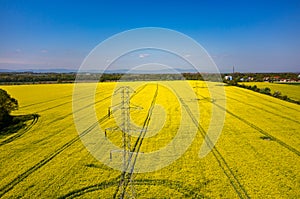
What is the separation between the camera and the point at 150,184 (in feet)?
38.5

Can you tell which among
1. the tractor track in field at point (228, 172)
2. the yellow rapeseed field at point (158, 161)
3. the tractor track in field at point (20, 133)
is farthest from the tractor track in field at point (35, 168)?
the tractor track in field at point (228, 172)

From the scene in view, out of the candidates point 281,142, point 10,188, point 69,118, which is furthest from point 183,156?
point 69,118

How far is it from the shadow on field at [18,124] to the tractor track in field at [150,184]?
13.8 metres

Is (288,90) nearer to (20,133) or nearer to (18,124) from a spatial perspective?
(18,124)

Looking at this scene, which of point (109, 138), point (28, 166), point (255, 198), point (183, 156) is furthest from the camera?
point (109, 138)

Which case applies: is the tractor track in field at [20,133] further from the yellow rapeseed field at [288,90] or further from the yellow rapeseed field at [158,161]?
the yellow rapeseed field at [288,90]

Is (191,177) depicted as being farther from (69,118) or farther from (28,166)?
(69,118)

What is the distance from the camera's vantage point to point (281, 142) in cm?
1850

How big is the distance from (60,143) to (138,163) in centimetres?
747

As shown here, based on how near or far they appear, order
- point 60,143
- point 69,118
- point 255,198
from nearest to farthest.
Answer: point 255,198 < point 60,143 < point 69,118

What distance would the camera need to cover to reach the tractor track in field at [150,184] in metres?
10.7

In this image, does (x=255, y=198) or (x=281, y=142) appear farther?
(x=281, y=142)

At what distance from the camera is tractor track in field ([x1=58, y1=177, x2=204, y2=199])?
35.2ft

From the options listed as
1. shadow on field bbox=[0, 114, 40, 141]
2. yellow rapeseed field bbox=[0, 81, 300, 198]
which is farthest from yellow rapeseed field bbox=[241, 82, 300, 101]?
shadow on field bbox=[0, 114, 40, 141]
